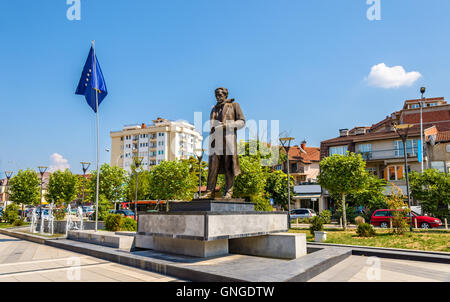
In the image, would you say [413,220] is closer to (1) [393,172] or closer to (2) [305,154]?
(1) [393,172]

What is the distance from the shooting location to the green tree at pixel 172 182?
34.2 metres

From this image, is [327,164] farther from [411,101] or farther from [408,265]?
[411,101]

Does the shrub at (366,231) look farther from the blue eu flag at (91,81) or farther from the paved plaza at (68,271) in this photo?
the blue eu flag at (91,81)

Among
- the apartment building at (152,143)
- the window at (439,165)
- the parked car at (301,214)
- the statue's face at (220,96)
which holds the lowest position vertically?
the parked car at (301,214)

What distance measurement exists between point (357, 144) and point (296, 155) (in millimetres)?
12413

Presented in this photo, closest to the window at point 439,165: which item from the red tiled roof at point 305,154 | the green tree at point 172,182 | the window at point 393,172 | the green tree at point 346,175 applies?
the window at point 393,172

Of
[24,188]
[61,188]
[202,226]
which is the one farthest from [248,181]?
[61,188]

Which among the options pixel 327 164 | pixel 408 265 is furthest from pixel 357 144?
pixel 408 265

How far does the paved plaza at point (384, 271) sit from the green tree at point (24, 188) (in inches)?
1431

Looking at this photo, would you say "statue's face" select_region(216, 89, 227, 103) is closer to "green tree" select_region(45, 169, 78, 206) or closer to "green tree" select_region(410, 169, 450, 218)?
"green tree" select_region(410, 169, 450, 218)

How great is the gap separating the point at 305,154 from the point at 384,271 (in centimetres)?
4180

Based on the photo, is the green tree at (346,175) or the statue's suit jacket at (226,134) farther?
the green tree at (346,175)

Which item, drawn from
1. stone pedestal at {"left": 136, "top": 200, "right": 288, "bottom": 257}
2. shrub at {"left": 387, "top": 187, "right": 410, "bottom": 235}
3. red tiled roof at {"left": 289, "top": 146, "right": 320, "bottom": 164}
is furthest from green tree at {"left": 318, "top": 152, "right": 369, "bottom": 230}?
red tiled roof at {"left": 289, "top": 146, "right": 320, "bottom": 164}
